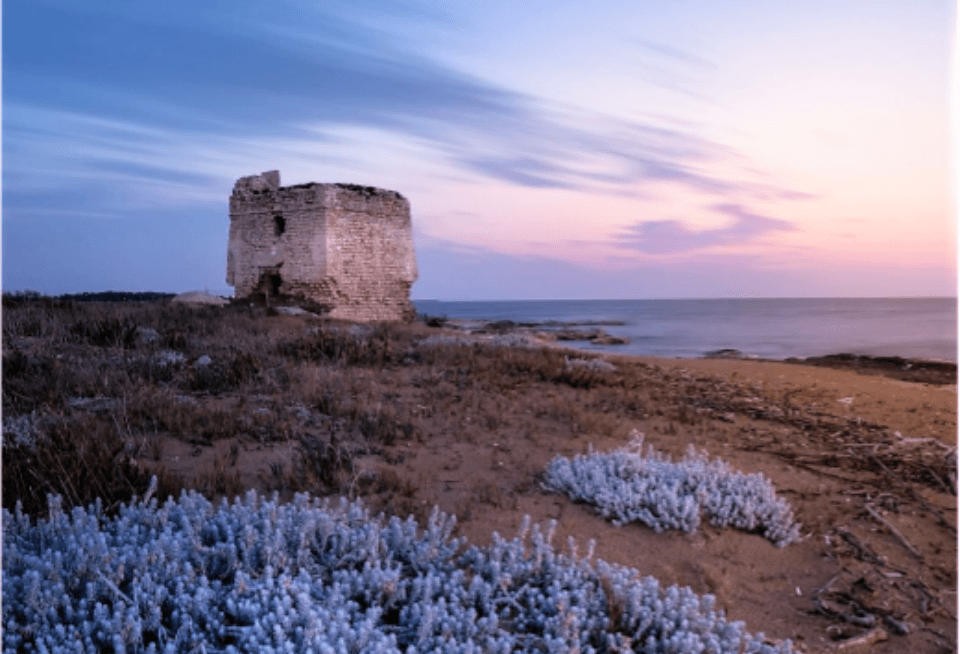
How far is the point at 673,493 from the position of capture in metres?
3.93

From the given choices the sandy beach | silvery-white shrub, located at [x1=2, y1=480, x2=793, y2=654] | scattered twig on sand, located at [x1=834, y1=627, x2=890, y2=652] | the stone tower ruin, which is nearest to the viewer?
silvery-white shrub, located at [x1=2, y1=480, x2=793, y2=654]

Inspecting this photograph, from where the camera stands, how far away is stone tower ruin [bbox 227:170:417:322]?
827 inches

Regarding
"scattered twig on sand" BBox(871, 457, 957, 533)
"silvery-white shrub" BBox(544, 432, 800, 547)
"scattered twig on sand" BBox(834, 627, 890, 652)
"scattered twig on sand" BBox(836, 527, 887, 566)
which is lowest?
"scattered twig on sand" BBox(834, 627, 890, 652)

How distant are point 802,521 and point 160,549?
12.4ft

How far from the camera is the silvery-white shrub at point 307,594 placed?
2.20 meters

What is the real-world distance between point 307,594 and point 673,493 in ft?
7.97

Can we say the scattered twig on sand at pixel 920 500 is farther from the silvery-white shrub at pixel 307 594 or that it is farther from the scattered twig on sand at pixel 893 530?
the silvery-white shrub at pixel 307 594

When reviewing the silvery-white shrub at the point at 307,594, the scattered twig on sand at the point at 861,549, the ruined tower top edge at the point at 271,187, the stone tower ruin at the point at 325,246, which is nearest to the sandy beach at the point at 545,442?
the scattered twig on sand at the point at 861,549

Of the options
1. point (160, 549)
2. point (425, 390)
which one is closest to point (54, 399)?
point (425, 390)

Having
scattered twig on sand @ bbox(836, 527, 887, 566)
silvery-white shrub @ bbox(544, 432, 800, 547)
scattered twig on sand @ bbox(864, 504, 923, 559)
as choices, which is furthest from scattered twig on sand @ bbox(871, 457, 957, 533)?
silvery-white shrub @ bbox(544, 432, 800, 547)

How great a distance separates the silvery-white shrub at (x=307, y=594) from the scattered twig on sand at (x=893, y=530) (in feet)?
6.00

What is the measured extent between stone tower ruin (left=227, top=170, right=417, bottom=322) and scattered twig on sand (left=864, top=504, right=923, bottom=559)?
18.2 meters

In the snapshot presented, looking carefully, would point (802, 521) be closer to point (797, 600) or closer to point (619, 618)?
point (797, 600)

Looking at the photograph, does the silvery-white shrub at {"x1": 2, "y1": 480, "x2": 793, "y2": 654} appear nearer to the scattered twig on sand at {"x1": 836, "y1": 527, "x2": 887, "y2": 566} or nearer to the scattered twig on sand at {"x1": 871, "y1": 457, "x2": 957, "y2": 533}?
the scattered twig on sand at {"x1": 836, "y1": 527, "x2": 887, "y2": 566}
